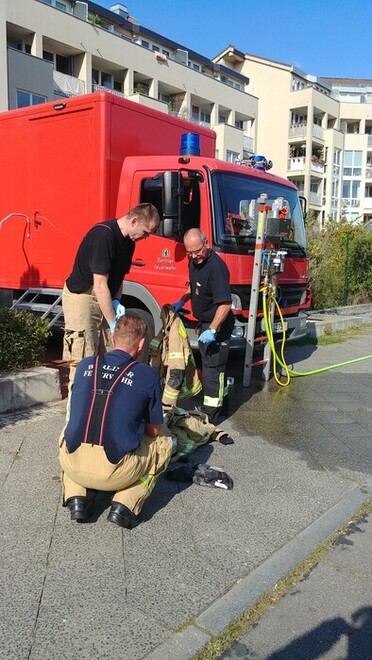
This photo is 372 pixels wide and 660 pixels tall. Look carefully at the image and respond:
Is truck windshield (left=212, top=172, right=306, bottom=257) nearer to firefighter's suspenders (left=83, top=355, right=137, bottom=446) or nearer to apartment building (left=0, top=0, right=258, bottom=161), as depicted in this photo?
firefighter's suspenders (left=83, top=355, right=137, bottom=446)

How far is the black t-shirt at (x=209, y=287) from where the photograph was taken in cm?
489

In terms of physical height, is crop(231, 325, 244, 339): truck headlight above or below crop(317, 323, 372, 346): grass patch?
above

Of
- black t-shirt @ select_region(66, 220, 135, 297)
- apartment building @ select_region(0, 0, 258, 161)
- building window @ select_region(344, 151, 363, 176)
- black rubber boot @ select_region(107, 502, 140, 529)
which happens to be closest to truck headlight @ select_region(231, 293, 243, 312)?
black t-shirt @ select_region(66, 220, 135, 297)

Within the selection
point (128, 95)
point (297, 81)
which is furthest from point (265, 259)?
point (297, 81)

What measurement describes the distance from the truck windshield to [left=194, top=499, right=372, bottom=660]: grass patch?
348 cm

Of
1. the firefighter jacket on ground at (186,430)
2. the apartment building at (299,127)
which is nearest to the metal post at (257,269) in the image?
the firefighter jacket on ground at (186,430)

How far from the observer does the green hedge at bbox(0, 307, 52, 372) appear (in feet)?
17.6

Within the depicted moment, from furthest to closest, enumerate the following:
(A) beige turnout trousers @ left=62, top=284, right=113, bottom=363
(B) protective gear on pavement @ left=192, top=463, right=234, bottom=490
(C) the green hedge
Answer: (C) the green hedge < (A) beige turnout trousers @ left=62, top=284, right=113, bottom=363 < (B) protective gear on pavement @ left=192, top=463, right=234, bottom=490

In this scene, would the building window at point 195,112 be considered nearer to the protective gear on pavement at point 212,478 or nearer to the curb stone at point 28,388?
the curb stone at point 28,388

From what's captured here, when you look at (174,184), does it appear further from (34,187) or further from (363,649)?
(363,649)

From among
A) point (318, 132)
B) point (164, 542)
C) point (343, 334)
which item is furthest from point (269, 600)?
point (318, 132)

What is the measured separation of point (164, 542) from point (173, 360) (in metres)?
A: 1.71

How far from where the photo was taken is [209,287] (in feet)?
16.5

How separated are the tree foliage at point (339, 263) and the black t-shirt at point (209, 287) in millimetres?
8284
